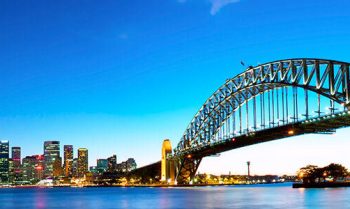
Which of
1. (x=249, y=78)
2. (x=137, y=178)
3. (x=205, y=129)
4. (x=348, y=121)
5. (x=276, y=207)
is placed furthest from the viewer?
(x=137, y=178)

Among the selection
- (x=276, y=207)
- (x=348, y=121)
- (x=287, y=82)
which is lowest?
(x=276, y=207)

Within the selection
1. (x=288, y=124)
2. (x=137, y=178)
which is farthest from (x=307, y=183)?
(x=137, y=178)

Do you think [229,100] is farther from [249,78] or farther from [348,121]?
[348,121]

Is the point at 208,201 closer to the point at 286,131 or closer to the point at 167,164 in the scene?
the point at 286,131

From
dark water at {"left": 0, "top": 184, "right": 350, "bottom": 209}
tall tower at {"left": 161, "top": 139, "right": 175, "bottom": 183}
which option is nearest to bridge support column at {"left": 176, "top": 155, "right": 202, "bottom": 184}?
tall tower at {"left": 161, "top": 139, "right": 175, "bottom": 183}

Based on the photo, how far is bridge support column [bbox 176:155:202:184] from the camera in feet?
355

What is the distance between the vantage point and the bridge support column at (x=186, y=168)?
10825 centimetres

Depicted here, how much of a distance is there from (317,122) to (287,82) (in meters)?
8.90

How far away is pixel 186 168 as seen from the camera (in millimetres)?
112062

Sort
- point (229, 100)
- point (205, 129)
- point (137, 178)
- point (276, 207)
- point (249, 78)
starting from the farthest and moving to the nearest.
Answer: point (137, 178), point (205, 129), point (229, 100), point (249, 78), point (276, 207)

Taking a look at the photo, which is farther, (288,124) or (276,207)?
(288,124)

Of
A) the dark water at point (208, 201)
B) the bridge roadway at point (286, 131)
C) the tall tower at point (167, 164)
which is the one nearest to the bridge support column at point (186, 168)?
the tall tower at point (167, 164)

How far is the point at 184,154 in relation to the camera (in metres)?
105

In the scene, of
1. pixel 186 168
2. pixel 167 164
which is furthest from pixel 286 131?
pixel 167 164
